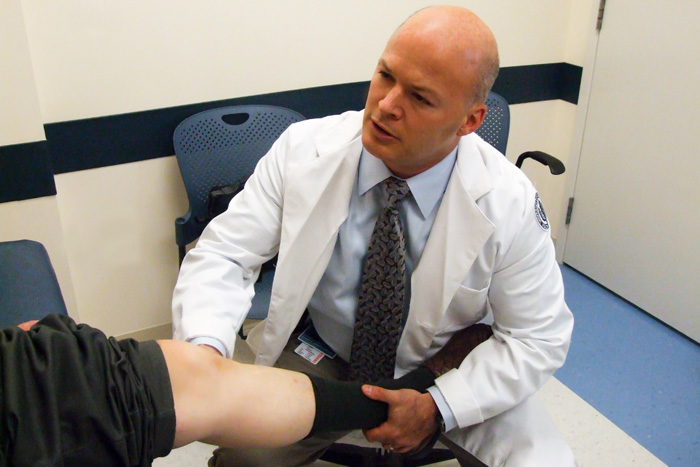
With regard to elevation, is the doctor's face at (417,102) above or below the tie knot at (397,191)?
above

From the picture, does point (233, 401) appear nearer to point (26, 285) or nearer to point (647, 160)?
point (26, 285)

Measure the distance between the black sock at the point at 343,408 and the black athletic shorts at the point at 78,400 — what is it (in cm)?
30

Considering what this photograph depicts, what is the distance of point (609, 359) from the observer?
224 centimetres

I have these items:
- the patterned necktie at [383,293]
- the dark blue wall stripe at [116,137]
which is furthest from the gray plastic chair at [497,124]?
the patterned necktie at [383,293]

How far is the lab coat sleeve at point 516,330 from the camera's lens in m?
1.29

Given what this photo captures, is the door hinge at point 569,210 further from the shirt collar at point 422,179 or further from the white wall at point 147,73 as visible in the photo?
the shirt collar at point 422,179

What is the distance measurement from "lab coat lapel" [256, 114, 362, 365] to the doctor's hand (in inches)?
11.4

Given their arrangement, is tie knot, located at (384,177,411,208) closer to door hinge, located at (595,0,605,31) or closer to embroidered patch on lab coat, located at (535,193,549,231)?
embroidered patch on lab coat, located at (535,193,549,231)

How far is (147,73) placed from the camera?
1.97 m

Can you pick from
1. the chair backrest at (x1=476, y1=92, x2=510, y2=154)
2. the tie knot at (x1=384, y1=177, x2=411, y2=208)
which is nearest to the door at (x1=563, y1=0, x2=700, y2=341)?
the chair backrest at (x1=476, y1=92, x2=510, y2=154)

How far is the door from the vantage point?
2.21 metres

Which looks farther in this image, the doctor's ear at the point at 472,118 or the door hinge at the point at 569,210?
the door hinge at the point at 569,210

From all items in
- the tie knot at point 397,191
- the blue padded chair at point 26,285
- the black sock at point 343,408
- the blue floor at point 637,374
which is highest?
the tie knot at point 397,191

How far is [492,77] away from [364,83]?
43.6 inches
